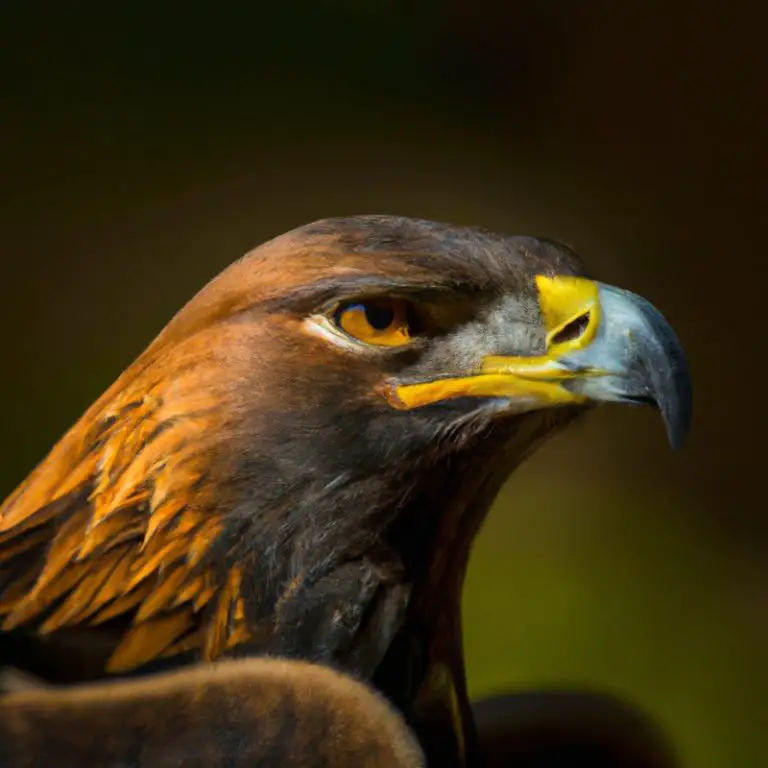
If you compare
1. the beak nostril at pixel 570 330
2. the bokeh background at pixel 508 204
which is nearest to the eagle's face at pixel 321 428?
the beak nostril at pixel 570 330

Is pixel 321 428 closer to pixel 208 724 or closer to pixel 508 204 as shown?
pixel 208 724

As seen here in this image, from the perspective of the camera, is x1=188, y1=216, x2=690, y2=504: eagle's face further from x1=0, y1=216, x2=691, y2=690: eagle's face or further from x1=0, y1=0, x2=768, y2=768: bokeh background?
x1=0, y1=0, x2=768, y2=768: bokeh background

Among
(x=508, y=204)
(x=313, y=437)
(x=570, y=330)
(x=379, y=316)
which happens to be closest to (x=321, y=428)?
(x=313, y=437)

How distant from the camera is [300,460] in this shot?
0.80 m

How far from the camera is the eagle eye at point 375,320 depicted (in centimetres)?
80

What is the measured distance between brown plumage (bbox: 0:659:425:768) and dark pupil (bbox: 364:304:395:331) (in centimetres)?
30

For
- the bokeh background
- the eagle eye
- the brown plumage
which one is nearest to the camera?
the brown plumage

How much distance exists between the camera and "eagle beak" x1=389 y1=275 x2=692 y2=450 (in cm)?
79

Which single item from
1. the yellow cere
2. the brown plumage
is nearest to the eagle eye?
the yellow cere

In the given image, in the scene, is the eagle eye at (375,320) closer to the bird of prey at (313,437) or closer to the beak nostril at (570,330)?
the bird of prey at (313,437)

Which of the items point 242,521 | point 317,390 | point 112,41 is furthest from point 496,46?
point 242,521

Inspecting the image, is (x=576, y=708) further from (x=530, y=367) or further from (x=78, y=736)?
(x=78, y=736)

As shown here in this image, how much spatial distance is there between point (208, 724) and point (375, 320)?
1.18ft

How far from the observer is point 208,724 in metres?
0.72
